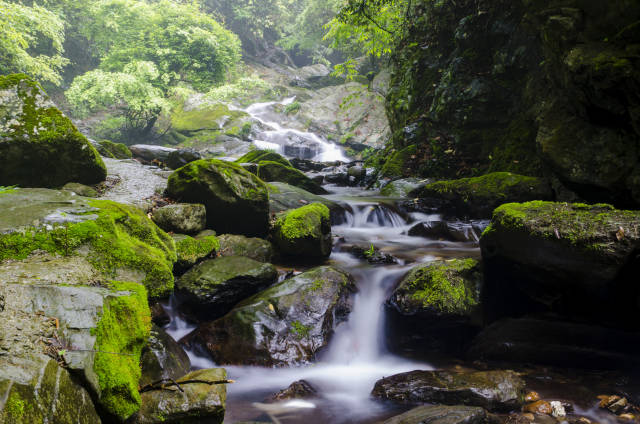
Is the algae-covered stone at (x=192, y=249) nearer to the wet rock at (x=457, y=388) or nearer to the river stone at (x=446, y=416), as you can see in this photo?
the wet rock at (x=457, y=388)

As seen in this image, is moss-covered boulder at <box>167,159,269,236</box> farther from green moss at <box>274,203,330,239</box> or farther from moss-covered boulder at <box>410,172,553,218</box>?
moss-covered boulder at <box>410,172,553,218</box>

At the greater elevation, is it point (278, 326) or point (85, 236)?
point (85, 236)

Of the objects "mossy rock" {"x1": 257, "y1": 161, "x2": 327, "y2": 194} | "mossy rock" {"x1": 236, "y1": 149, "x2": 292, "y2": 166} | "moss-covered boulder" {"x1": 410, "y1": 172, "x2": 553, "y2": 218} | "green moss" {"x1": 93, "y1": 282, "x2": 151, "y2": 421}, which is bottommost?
"green moss" {"x1": 93, "y1": 282, "x2": 151, "y2": 421}

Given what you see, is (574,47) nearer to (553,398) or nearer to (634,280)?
(634,280)

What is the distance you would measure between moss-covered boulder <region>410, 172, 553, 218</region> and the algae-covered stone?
5442mm

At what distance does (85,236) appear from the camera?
313cm

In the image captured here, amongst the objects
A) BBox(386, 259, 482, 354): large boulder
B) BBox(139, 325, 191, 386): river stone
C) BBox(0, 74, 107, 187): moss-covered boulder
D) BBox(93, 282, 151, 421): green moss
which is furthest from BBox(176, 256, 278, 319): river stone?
BBox(0, 74, 107, 187): moss-covered boulder

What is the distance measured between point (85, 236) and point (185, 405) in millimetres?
1899

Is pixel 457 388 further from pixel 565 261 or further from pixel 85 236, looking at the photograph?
pixel 85 236

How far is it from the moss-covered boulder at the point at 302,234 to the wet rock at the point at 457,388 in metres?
2.65

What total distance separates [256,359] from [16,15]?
71.3 ft

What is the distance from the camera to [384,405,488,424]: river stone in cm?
249

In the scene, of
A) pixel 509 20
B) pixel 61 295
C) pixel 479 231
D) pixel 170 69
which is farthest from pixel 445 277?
pixel 170 69

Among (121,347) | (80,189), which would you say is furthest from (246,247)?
(121,347)
